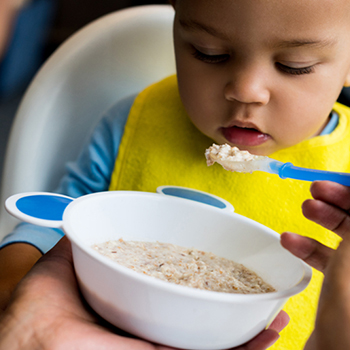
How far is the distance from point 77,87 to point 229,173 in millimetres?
500

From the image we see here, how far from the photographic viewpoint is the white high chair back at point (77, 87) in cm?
115

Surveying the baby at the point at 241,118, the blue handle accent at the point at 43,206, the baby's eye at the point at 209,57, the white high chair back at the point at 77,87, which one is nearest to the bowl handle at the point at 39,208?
the blue handle accent at the point at 43,206

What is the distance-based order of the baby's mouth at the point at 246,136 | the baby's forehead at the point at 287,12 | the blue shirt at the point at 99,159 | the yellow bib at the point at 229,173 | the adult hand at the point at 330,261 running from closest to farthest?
1. the adult hand at the point at 330,261
2. the baby's forehead at the point at 287,12
3. the baby's mouth at the point at 246,136
4. the yellow bib at the point at 229,173
5. the blue shirt at the point at 99,159

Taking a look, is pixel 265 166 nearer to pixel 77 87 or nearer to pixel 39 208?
pixel 39 208

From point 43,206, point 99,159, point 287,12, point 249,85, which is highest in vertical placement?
point 287,12

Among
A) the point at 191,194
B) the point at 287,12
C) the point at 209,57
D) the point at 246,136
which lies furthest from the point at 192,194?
the point at 287,12

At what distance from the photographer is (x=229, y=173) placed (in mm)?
999

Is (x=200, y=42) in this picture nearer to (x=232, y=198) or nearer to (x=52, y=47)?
(x=232, y=198)

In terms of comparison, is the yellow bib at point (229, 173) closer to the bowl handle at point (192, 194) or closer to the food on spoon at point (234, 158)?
the bowl handle at point (192, 194)

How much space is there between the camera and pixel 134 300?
503 millimetres

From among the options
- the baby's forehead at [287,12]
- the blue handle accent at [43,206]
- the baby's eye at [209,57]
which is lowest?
the blue handle accent at [43,206]

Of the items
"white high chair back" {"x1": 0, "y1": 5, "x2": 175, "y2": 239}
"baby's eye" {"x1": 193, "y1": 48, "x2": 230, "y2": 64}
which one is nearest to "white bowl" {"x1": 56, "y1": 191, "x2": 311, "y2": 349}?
"baby's eye" {"x1": 193, "y1": 48, "x2": 230, "y2": 64}

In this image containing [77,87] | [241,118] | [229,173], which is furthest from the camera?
[77,87]

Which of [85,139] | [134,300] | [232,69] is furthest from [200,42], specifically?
[85,139]
